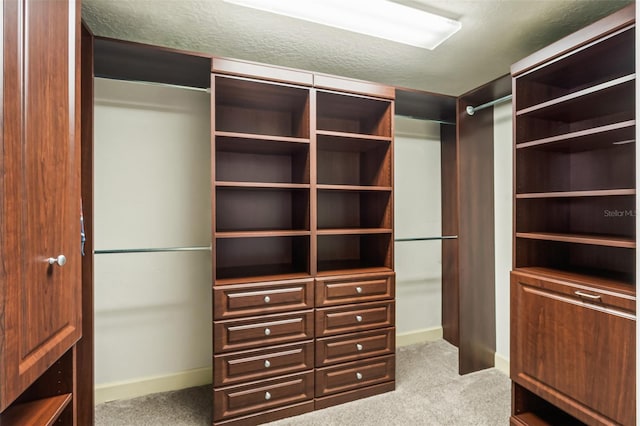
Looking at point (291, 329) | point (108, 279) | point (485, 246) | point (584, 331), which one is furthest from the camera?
point (485, 246)

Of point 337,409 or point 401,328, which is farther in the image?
point 401,328

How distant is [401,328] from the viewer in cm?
293

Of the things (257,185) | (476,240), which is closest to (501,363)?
(476,240)

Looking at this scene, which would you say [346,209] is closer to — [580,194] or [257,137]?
[257,137]

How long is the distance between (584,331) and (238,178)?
6.82ft

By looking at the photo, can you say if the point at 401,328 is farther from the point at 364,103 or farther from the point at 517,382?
the point at 364,103

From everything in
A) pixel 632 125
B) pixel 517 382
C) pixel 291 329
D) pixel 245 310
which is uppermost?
pixel 632 125

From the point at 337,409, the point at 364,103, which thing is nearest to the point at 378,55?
the point at 364,103

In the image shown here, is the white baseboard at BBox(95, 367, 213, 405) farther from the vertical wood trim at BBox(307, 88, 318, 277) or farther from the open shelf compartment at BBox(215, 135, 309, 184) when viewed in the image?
the open shelf compartment at BBox(215, 135, 309, 184)

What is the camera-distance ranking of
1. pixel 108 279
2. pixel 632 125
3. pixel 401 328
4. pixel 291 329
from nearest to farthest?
pixel 632 125 < pixel 291 329 < pixel 108 279 < pixel 401 328

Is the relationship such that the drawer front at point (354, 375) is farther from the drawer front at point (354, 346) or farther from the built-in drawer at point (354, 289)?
the built-in drawer at point (354, 289)

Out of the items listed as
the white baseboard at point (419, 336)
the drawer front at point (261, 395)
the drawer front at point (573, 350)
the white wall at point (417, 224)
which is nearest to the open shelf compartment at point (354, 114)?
the white wall at point (417, 224)

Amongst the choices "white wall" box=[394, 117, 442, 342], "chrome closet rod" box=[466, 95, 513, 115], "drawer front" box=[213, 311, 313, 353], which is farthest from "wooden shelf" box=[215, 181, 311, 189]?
"chrome closet rod" box=[466, 95, 513, 115]

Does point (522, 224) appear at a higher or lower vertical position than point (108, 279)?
higher
